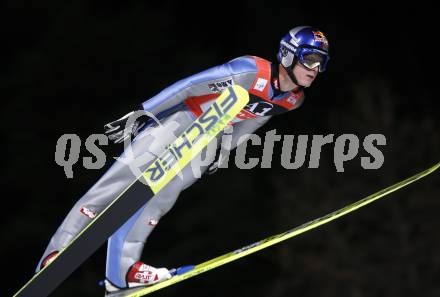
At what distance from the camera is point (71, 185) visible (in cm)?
1153

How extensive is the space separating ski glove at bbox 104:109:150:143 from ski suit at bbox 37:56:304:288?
7 cm

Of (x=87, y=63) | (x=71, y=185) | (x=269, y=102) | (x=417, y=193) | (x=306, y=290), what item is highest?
(x=87, y=63)

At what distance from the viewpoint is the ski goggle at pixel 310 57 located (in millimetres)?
4602

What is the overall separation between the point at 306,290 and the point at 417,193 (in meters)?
2.02

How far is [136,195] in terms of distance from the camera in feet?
15.1

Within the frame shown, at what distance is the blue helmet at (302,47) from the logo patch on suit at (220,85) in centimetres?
31

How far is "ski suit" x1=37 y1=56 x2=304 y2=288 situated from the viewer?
15.4 ft

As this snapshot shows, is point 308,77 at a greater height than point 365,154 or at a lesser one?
greater

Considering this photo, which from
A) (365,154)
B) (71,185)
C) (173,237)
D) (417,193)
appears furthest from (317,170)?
(71,185)

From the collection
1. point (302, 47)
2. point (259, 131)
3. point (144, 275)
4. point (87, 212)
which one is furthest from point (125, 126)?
point (259, 131)

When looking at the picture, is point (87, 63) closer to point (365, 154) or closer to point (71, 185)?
point (71, 185)

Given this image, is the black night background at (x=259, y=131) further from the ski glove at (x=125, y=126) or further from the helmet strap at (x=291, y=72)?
the helmet strap at (x=291, y=72)

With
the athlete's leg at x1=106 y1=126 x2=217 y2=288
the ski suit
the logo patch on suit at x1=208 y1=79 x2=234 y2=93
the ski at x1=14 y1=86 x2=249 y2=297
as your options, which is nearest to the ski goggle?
the ski suit

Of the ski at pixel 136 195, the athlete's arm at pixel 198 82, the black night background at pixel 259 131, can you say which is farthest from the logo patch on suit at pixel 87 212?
the black night background at pixel 259 131
